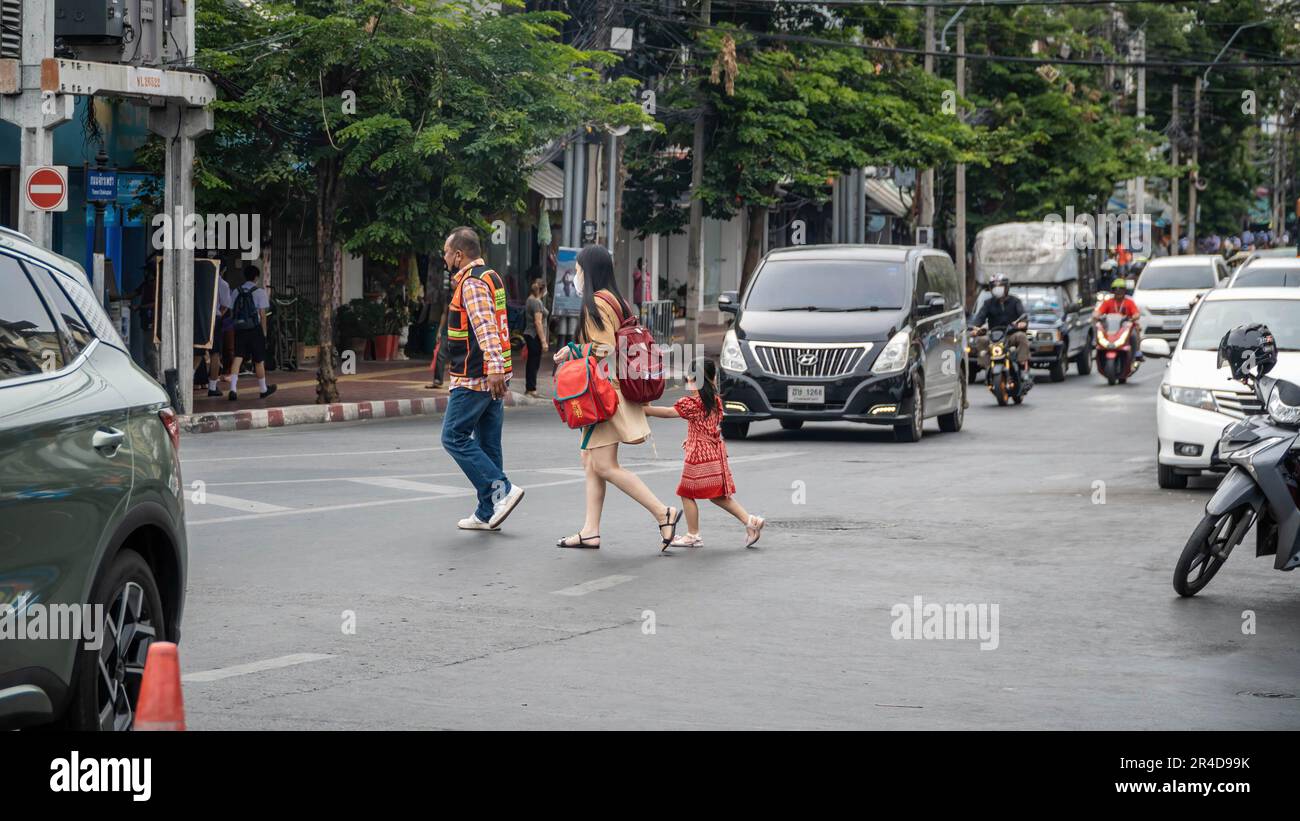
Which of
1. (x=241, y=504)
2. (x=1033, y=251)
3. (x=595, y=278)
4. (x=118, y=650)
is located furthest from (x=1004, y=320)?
Answer: (x=118, y=650)

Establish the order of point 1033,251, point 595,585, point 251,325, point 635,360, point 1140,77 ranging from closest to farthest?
point 595,585 < point 635,360 < point 251,325 < point 1033,251 < point 1140,77

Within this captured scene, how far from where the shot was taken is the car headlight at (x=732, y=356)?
20422 millimetres

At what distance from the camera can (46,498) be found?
17.4ft

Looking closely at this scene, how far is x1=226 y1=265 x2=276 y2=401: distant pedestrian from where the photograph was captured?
82.3ft

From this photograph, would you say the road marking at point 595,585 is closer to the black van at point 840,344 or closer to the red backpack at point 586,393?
the red backpack at point 586,393

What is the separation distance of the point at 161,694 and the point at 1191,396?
12.2 metres

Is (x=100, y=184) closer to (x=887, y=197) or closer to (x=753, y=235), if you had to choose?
(x=753, y=235)

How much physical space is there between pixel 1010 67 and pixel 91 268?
37455mm

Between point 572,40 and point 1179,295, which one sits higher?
point 572,40

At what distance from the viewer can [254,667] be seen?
26.1 ft

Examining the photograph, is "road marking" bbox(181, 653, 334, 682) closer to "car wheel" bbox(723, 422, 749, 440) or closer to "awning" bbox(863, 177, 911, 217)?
"car wheel" bbox(723, 422, 749, 440)

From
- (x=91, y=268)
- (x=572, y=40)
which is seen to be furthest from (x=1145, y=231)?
(x=91, y=268)

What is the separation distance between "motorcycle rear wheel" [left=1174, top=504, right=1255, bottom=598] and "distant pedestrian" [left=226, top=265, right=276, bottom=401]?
16686 mm
